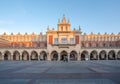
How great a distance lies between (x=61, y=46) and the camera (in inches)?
2653

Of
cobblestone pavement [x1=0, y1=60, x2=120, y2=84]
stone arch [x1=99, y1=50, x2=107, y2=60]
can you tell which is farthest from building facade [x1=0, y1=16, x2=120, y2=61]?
cobblestone pavement [x1=0, y1=60, x2=120, y2=84]

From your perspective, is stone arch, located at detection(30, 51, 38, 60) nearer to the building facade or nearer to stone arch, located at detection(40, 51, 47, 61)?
the building facade

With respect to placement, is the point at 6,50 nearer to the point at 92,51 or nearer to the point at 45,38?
the point at 45,38

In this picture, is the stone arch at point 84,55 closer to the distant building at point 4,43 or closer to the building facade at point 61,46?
the building facade at point 61,46

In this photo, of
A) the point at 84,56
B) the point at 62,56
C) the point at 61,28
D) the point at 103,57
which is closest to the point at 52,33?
the point at 61,28

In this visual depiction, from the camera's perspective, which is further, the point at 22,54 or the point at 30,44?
the point at 30,44

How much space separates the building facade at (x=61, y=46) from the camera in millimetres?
66375

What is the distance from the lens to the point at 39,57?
68.8 m

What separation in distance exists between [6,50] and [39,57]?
11.1 meters

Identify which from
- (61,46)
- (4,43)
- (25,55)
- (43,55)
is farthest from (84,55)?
(4,43)

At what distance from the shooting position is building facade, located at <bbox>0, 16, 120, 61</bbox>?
66375 mm

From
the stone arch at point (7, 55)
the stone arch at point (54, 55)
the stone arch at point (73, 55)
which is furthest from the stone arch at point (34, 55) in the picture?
the stone arch at point (73, 55)

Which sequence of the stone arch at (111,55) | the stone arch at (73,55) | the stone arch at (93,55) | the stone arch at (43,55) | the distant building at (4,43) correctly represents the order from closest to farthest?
the distant building at (4,43) → the stone arch at (73,55) → the stone arch at (111,55) → the stone arch at (43,55) → the stone arch at (93,55)

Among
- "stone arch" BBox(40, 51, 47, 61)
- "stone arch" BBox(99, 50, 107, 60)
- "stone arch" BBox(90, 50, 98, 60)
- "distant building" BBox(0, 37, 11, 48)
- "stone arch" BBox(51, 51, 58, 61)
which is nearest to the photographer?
"stone arch" BBox(51, 51, 58, 61)
